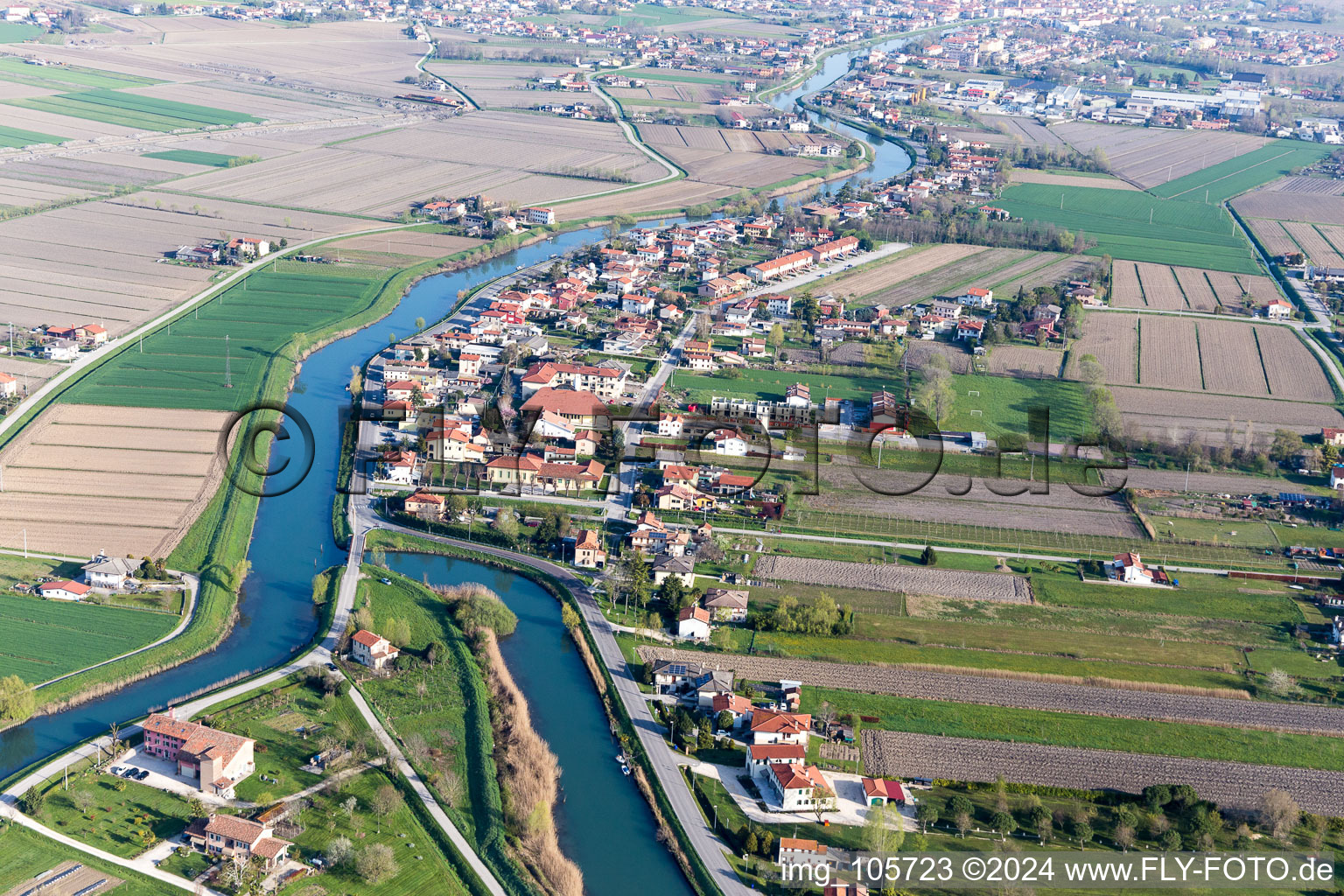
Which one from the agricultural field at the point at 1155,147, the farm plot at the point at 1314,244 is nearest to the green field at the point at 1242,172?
the agricultural field at the point at 1155,147

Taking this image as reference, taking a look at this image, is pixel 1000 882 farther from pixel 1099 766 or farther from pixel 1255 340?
pixel 1255 340

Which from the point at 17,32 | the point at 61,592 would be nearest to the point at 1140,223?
the point at 61,592

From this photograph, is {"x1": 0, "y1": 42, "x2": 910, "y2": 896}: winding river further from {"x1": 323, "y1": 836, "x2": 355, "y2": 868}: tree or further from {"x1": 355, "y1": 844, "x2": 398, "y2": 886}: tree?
{"x1": 323, "y1": 836, "x2": 355, "y2": 868}: tree

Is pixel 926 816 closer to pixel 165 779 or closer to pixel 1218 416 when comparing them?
pixel 165 779

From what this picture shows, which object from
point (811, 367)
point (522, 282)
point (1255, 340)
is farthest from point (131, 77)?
point (1255, 340)

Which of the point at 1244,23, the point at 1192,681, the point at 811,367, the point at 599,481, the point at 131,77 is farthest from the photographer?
the point at 1244,23

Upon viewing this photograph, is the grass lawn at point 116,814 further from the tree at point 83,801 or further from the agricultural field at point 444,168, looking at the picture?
the agricultural field at point 444,168
